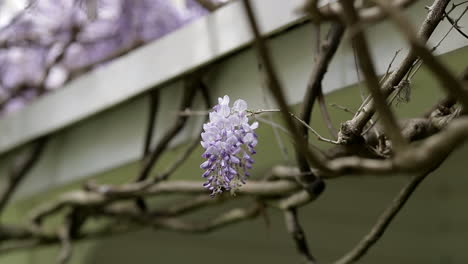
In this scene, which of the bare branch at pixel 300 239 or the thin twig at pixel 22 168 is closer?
the bare branch at pixel 300 239

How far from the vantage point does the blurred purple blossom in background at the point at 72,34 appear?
1.89m

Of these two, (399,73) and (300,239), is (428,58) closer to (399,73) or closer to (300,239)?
(399,73)

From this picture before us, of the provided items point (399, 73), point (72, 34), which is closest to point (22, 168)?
point (72, 34)

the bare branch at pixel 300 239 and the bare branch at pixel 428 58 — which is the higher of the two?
the bare branch at pixel 428 58

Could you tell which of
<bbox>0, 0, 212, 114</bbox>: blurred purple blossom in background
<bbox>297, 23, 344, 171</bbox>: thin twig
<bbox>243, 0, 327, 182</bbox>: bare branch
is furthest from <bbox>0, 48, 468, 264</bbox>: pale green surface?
<bbox>243, 0, 327, 182</bbox>: bare branch

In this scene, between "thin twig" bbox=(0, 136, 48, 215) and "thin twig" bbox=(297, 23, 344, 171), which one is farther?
"thin twig" bbox=(0, 136, 48, 215)

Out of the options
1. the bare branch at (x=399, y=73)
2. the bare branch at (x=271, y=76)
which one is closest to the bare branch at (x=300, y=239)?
the bare branch at (x=399, y=73)

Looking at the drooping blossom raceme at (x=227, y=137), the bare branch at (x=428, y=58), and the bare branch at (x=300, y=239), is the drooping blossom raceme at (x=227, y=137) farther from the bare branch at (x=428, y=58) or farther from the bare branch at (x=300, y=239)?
the bare branch at (x=300, y=239)

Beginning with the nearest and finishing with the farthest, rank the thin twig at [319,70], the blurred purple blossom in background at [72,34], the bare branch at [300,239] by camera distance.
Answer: the thin twig at [319,70] → the bare branch at [300,239] → the blurred purple blossom in background at [72,34]

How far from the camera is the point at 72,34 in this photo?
6.16 ft

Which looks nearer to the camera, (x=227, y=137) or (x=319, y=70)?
(x=227, y=137)

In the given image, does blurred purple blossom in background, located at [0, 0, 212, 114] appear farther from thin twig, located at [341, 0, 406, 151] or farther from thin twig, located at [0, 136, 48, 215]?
thin twig, located at [341, 0, 406, 151]

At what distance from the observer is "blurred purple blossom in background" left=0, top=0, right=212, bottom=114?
6.20ft

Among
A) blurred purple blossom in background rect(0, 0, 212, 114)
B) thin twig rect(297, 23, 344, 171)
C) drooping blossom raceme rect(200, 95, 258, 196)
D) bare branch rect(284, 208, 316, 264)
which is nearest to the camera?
drooping blossom raceme rect(200, 95, 258, 196)
